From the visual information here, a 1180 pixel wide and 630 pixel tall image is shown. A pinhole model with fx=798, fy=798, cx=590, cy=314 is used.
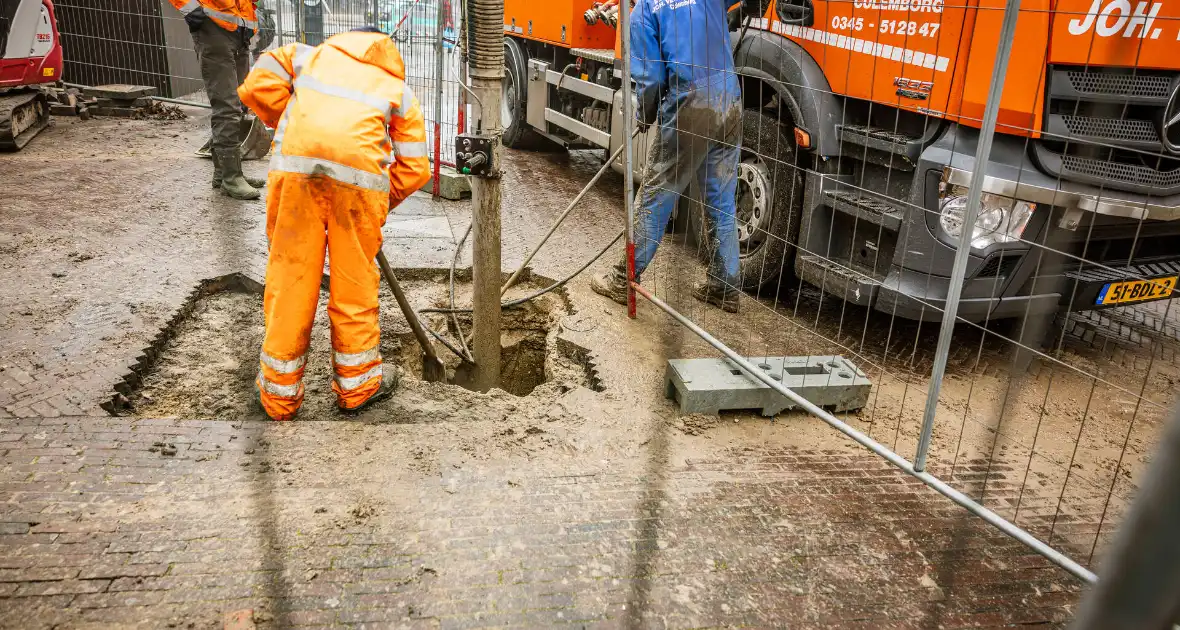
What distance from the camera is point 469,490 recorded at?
10.3 feet

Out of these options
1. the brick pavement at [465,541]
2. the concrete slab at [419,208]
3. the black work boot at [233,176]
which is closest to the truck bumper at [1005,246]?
the brick pavement at [465,541]

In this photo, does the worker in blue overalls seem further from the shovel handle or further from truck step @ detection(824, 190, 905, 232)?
the shovel handle

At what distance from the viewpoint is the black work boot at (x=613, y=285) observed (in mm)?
5250

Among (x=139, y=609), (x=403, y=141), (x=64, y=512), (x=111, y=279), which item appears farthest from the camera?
(x=111, y=279)

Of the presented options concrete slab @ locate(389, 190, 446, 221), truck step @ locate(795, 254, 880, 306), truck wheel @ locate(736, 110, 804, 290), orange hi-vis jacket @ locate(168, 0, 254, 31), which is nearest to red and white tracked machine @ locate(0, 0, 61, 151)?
orange hi-vis jacket @ locate(168, 0, 254, 31)

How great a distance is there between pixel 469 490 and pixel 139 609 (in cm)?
116

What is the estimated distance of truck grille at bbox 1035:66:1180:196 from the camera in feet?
11.5

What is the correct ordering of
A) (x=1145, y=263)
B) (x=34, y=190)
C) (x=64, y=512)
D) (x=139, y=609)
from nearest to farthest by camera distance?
1. (x=139, y=609)
2. (x=64, y=512)
3. (x=1145, y=263)
4. (x=34, y=190)

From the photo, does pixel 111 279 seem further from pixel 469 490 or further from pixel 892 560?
pixel 892 560

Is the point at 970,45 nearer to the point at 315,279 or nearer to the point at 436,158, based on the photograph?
the point at 315,279

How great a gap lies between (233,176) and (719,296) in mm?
4579

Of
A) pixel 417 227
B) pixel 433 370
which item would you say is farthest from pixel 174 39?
pixel 433 370

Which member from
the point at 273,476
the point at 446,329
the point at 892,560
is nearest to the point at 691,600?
the point at 892,560

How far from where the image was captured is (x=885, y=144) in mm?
4070
